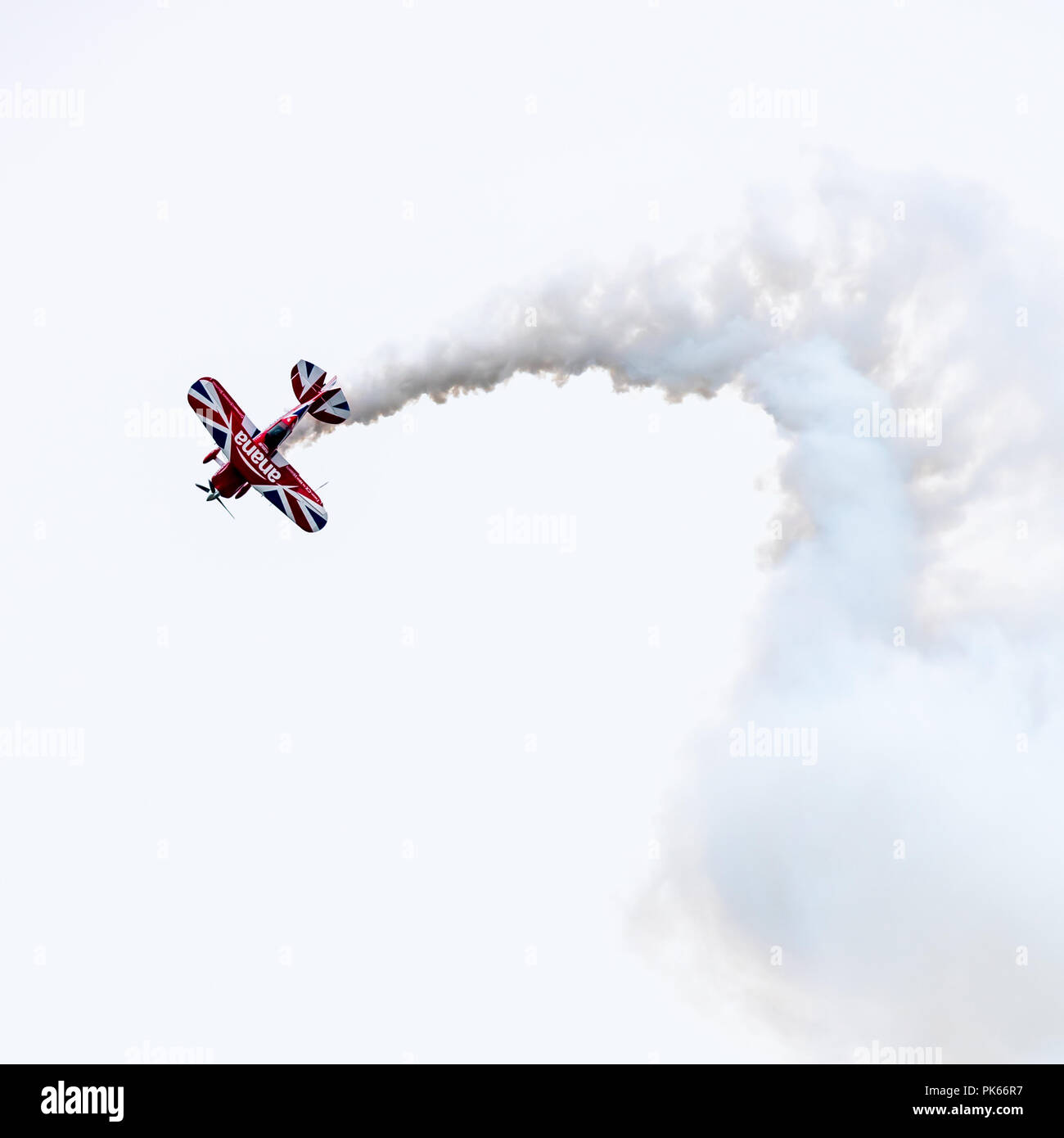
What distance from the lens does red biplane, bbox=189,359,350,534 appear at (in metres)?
74.6

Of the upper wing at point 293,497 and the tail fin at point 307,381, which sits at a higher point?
the tail fin at point 307,381

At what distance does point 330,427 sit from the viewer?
78688 mm

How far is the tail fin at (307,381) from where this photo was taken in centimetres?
7556

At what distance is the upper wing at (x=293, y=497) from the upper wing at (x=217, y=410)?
2160mm

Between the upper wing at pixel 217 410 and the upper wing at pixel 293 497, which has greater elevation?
the upper wing at pixel 217 410

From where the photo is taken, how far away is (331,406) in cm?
7669

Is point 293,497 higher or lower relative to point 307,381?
lower

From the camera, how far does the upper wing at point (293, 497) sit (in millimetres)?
75500

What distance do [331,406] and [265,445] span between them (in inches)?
146

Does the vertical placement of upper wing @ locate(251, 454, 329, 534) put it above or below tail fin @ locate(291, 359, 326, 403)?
below

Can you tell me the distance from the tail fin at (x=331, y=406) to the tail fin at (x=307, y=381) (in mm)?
348

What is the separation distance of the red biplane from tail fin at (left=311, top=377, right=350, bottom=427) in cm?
4
